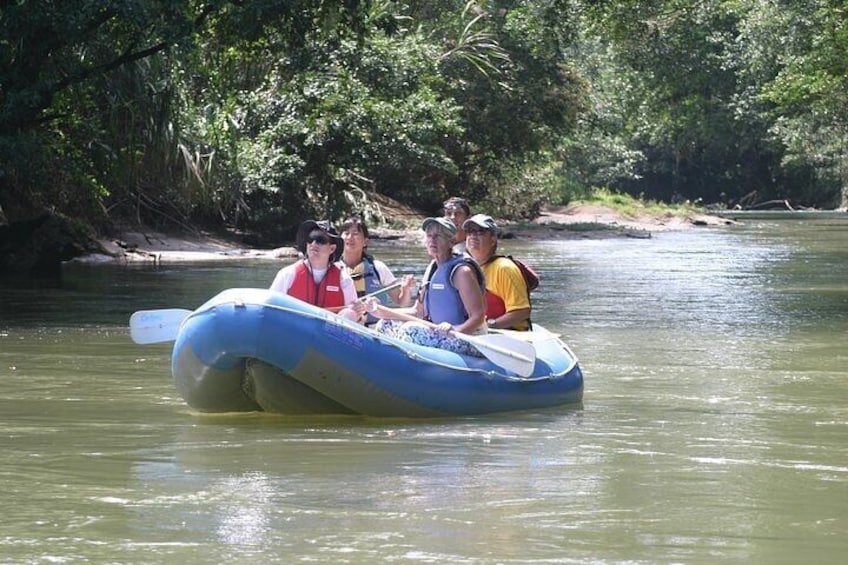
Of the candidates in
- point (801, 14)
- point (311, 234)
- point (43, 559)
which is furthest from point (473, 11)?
point (43, 559)

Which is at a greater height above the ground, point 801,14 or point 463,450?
point 801,14

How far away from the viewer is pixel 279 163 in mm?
28750

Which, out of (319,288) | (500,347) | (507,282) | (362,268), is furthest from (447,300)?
(362,268)

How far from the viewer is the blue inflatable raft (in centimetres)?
805

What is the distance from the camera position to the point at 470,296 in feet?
28.6

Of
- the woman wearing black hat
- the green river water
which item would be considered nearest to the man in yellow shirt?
the green river water

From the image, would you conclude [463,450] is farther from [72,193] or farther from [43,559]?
[72,193]

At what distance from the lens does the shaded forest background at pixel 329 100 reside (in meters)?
17.1

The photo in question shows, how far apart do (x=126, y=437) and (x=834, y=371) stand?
546cm

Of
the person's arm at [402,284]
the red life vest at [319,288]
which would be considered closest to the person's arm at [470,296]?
the person's arm at [402,284]

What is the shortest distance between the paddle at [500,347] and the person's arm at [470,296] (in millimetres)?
61

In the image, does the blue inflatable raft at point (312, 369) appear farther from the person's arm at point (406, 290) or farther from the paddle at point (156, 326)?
the person's arm at point (406, 290)

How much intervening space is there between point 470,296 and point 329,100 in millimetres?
→ 21652

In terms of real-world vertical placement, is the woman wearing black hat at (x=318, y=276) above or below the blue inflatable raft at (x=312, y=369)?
above
